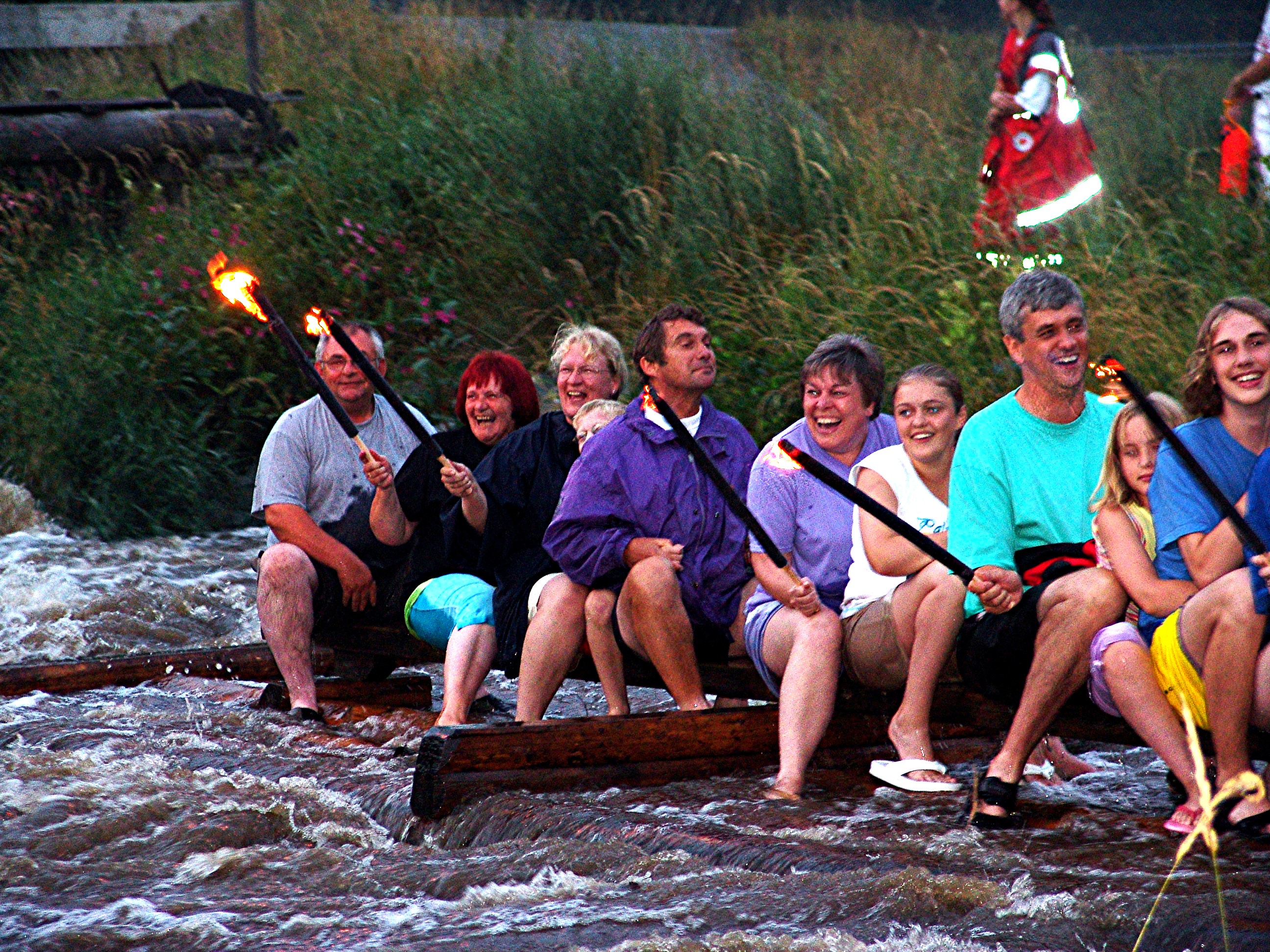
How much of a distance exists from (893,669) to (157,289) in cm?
690

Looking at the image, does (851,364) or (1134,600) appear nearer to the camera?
(1134,600)

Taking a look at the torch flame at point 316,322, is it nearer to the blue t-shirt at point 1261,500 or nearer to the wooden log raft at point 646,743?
the wooden log raft at point 646,743

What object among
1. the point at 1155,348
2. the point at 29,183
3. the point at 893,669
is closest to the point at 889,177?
the point at 1155,348

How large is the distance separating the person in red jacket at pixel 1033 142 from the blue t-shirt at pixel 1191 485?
12.3 ft

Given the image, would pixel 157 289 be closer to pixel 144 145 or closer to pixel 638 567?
pixel 144 145

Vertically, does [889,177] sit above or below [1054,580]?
above

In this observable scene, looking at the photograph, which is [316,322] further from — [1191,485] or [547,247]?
[547,247]

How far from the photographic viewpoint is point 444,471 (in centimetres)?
512

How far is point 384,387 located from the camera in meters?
5.16

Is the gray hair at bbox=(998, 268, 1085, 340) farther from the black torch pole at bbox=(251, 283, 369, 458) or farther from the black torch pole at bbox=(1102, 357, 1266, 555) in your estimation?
the black torch pole at bbox=(251, 283, 369, 458)

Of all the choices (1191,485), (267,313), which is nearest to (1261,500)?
(1191,485)

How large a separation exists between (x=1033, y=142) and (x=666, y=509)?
3.55 meters

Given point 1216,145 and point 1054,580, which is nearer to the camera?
point 1054,580

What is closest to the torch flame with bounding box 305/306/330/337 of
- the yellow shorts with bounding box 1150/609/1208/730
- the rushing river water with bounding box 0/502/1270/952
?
the rushing river water with bounding box 0/502/1270/952
